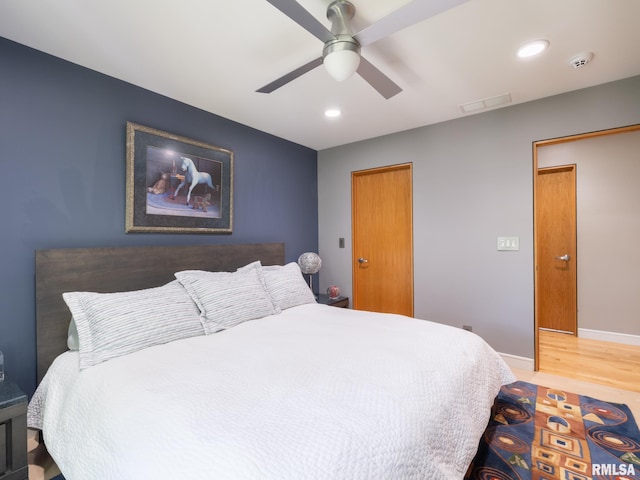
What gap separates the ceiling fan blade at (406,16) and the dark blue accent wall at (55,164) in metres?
1.80

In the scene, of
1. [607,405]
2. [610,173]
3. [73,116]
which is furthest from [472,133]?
[73,116]

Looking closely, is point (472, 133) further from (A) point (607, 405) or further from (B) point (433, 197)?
(A) point (607, 405)

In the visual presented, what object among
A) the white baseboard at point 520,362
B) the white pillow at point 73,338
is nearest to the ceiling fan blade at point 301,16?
the white pillow at point 73,338

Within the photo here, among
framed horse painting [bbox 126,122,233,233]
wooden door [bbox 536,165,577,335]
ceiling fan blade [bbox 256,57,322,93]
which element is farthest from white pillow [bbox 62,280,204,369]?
wooden door [bbox 536,165,577,335]

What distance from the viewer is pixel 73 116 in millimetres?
2039

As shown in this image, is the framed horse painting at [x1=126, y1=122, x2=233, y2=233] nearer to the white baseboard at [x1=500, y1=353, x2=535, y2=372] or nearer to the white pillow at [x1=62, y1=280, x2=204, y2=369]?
the white pillow at [x1=62, y1=280, x2=204, y2=369]

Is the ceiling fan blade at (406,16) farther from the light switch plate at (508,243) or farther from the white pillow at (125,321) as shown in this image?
the light switch plate at (508,243)

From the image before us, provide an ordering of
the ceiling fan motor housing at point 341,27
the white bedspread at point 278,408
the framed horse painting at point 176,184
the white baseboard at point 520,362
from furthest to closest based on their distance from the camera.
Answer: the white baseboard at point 520,362, the framed horse painting at point 176,184, the ceiling fan motor housing at point 341,27, the white bedspread at point 278,408

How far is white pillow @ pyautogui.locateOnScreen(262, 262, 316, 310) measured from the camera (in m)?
2.59

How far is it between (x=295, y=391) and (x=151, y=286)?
1624 mm

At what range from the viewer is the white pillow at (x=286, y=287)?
2.59 meters

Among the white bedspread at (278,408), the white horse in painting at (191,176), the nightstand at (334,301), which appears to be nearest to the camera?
the white bedspread at (278,408)

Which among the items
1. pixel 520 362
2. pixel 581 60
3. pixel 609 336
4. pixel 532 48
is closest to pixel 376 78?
pixel 532 48

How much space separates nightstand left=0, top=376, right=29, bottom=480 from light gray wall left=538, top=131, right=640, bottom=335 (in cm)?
510
